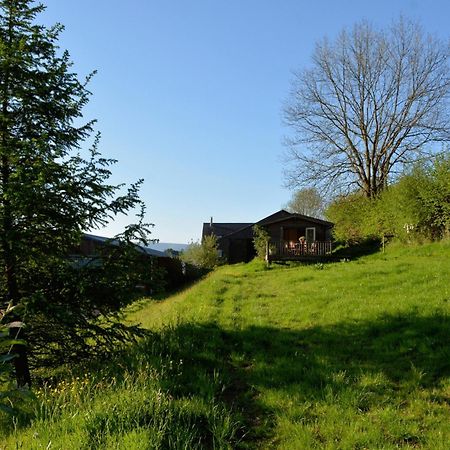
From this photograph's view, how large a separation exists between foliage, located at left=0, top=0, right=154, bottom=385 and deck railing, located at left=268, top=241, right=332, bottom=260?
19.4m

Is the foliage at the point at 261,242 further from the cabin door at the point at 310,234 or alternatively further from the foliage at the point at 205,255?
the foliage at the point at 205,255

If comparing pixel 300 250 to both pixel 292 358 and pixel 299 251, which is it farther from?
pixel 292 358

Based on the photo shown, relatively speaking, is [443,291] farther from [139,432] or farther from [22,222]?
[22,222]

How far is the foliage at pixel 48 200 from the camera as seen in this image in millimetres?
6125

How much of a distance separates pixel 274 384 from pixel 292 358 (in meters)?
1.02

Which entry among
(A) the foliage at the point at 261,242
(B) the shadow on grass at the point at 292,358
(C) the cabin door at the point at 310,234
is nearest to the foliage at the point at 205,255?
(A) the foliage at the point at 261,242

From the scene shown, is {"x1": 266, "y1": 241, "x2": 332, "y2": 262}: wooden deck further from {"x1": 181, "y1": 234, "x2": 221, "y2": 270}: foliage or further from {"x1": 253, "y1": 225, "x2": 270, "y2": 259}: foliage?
{"x1": 181, "y1": 234, "x2": 221, "y2": 270}: foliage

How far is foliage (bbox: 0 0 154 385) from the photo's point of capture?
241 inches

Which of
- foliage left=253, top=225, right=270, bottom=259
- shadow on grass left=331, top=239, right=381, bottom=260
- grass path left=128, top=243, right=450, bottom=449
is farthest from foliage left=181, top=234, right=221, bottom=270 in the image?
grass path left=128, top=243, right=450, bottom=449

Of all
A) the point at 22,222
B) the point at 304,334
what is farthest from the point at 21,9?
the point at 304,334

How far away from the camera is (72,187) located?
6.39 meters

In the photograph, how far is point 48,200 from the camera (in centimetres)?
616

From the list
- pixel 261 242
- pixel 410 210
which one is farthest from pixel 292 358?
pixel 261 242

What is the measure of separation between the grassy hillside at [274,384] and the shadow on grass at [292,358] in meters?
0.02
